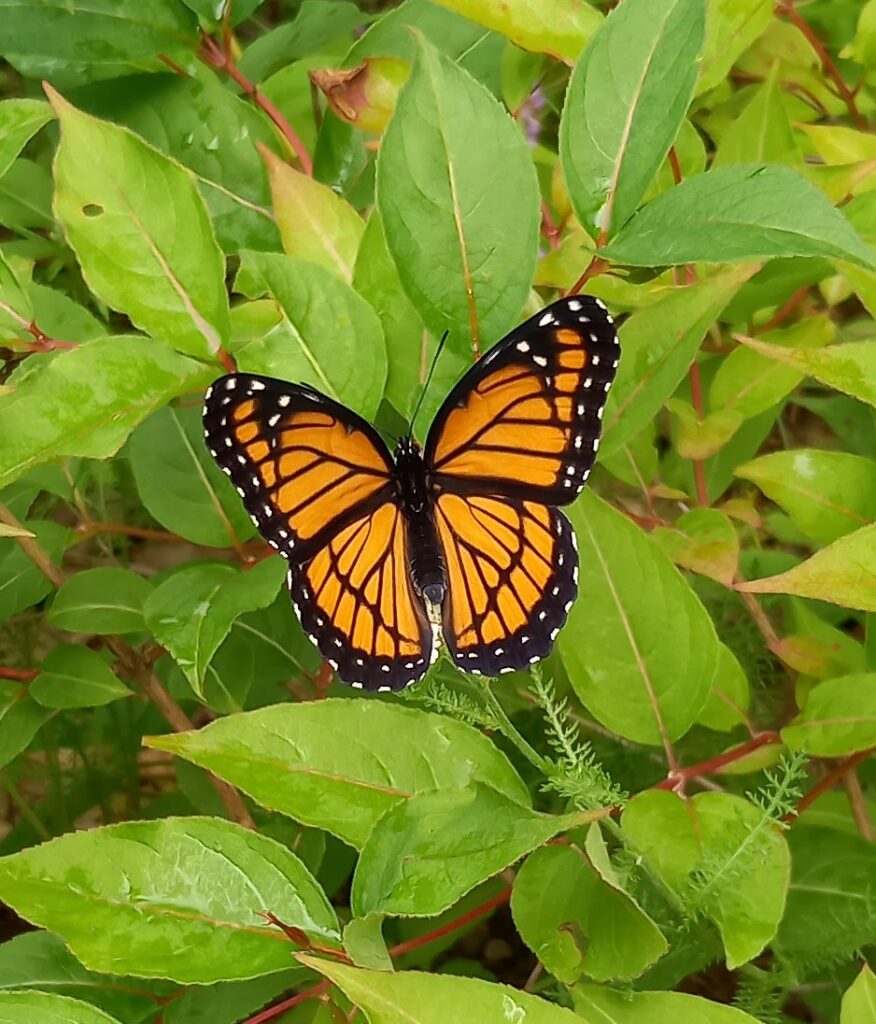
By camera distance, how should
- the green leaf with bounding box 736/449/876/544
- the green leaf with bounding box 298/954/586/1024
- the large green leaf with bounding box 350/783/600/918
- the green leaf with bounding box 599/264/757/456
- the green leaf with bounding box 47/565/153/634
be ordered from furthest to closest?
the green leaf with bounding box 47/565/153/634 < the green leaf with bounding box 736/449/876/544 < the green leaf with bounding box 599/264/757/456 < the large green leaf with bounding box 350/783/600/918 < the green leaf with bounding box 298/954/586/1024

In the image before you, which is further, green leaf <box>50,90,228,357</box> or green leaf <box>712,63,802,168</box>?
green leaf <box>712,63,802,168</box>

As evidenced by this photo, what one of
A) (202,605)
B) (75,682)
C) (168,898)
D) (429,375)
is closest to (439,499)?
(429,375)

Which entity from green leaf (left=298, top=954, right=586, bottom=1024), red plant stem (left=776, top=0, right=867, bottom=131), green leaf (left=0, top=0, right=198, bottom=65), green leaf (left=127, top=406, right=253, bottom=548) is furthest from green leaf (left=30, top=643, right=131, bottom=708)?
red plant stem (left=776, top=0, right=867, bottom=131)

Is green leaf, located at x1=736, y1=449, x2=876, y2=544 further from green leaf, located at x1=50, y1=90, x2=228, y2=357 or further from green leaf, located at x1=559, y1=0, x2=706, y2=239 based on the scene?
green leaf, located at x1=50, y1=90, x2=228, y2=357

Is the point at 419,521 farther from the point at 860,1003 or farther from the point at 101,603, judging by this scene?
the point at 860,1003

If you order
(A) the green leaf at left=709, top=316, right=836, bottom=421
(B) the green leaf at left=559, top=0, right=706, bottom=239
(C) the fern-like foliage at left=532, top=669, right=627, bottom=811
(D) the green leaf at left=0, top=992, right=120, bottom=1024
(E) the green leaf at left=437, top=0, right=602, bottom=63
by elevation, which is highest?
(E) the green leaf at left=437, top=0, right=602, bottom=63

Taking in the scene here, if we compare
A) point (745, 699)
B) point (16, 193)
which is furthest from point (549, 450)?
point (16, 193)

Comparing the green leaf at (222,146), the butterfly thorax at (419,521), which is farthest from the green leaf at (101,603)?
the green leaf at (222,146)
